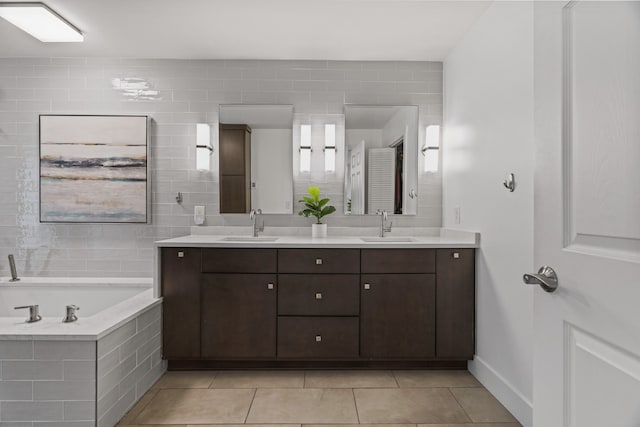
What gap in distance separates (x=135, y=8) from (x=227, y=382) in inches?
96.3

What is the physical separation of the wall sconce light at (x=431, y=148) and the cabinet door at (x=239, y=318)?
62.9 inches

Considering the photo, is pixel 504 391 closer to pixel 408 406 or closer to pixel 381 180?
pixel 408 406

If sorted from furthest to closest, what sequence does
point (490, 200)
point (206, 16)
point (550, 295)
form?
point (206, 16) → point (490, 200) → point (550, 295)

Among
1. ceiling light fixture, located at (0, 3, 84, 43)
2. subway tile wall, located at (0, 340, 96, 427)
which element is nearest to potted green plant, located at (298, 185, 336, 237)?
subway tile wall, located at (0, 340, 96, 427)

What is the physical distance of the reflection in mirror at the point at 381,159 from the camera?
332cm

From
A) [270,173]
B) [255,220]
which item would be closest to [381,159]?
[270,173]

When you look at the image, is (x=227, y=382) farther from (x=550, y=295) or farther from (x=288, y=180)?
(x=550, y=295)

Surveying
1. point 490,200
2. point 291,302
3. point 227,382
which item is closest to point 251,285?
point 291,302

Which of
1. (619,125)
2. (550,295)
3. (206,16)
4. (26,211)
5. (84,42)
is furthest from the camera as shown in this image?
(26,211)

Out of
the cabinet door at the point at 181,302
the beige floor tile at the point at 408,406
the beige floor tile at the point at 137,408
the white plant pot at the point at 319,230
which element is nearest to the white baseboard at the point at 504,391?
the beige floor tile at the point at 408,406

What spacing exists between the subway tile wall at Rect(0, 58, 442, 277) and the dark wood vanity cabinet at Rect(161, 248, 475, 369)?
2.34ft

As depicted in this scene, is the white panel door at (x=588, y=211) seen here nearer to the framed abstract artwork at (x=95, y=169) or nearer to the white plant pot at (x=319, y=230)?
the white plant pot at (x=319, y=230)

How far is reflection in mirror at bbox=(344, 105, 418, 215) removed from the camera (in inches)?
131

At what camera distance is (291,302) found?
2.74 m
